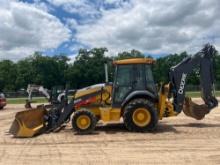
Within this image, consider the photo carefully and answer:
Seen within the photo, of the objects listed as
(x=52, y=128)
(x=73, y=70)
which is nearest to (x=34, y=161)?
(x=52, y=128)

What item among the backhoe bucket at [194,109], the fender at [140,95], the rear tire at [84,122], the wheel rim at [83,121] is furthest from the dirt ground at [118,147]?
Answer: the fender at [140,95]

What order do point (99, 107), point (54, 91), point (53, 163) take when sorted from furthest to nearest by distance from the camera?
point (54, 91) → point (99, 107) → point (53, 163)

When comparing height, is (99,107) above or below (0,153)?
above

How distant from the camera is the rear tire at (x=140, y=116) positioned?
13703 mm

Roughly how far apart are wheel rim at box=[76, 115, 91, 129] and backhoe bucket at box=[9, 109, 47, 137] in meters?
1.39

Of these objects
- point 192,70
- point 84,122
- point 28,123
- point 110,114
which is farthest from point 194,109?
point 28,123

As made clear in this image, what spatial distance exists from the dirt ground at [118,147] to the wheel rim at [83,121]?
0.40m

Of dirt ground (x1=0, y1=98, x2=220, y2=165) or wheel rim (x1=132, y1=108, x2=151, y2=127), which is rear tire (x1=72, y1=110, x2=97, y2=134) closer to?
dirt ground (x1=0, y1=98, x2=220, y2=165)

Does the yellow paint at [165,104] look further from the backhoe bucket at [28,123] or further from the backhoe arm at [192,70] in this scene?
the backhoe bucket at [28,123]

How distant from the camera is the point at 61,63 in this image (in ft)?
319

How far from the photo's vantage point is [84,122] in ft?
45.8

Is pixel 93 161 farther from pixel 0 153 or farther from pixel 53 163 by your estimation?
pixel 0 153

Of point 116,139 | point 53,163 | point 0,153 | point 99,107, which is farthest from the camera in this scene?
point 99,107

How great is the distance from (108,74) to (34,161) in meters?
6.64
